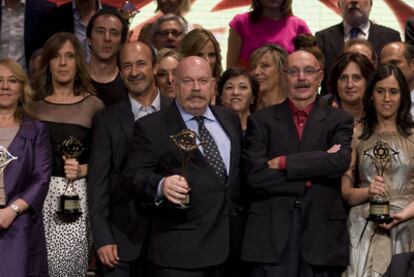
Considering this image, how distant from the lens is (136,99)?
687cm

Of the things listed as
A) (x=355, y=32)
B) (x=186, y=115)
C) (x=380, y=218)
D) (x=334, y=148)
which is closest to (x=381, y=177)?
(x=380, y=218)

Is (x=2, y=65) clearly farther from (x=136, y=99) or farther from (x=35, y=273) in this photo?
(x=35, y=273)

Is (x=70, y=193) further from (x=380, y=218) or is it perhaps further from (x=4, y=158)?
(x=380, y=218)

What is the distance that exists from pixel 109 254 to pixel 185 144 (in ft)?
3.06

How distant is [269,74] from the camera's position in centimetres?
772

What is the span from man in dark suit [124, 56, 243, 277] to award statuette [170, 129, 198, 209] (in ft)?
0.09

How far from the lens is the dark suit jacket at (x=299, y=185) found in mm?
A: 6219

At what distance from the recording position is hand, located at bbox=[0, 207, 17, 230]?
6.47m

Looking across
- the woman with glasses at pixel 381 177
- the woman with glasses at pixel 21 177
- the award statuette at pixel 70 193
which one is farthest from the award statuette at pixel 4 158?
the woman with glasses at pixel 381 177

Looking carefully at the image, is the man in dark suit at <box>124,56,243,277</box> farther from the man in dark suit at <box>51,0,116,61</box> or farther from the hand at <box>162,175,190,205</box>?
the man in dark suit at <box>51,0,116,61</box>

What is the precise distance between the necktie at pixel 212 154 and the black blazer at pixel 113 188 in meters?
0.56

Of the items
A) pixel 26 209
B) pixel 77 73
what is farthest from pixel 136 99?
pixel 26 209

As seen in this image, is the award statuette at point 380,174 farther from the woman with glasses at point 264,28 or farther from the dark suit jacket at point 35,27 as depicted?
the dark suit jacket at point 35,27

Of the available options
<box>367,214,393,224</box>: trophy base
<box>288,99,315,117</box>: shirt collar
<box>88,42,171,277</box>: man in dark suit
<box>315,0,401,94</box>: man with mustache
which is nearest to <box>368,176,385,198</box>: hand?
<box>367,214,393,224</box>: trophy base
